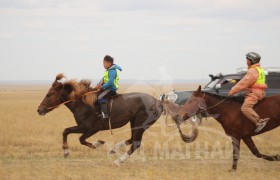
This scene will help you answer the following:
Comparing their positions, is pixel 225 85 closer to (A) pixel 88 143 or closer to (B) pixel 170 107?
(B) pixel 170 107

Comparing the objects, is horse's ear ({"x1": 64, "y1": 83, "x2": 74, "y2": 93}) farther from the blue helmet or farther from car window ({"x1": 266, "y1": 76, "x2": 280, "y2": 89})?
car window ({"x1": 266, "y1": 76, "x2": 280, "y2": 89})

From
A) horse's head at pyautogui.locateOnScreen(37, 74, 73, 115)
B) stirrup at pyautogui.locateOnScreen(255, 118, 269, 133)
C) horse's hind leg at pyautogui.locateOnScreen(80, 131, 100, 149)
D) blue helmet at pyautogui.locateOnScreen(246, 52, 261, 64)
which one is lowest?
horse's hind leg at pyautogui.locateOnScreen(80, 131, 100, 149)

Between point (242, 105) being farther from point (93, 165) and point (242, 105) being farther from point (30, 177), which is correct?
point (30, 177)

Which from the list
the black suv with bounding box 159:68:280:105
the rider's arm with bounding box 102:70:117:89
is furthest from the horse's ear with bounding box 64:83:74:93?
the black suv with bounding box 159:68:280:105

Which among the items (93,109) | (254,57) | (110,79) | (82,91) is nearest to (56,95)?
(82,91)

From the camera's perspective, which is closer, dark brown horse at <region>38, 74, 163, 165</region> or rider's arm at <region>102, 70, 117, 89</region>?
rider's arm at <region>102, 70, 117, 89</region>

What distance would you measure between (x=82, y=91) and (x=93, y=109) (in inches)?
21.4

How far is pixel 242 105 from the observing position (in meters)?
10.5

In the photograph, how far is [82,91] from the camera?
12.0 m

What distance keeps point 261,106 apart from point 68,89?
4749 millimetres

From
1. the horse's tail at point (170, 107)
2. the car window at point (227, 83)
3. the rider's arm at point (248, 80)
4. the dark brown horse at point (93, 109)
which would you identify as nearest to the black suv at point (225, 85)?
the car window at point (227, 83)

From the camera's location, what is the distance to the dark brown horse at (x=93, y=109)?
38.8ft

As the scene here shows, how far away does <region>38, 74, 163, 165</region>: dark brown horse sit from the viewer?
11.8 m

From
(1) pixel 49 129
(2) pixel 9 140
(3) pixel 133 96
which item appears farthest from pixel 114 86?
(1) pixel 49 129
